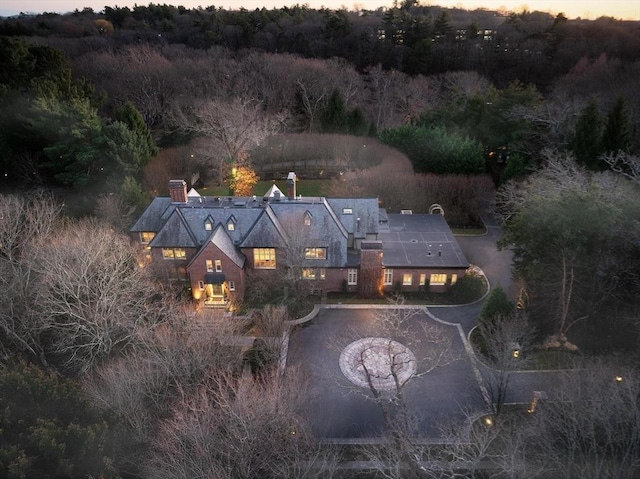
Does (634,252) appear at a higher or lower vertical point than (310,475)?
higher

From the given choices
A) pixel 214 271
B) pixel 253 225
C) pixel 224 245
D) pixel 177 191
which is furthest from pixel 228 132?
pixel 214 271

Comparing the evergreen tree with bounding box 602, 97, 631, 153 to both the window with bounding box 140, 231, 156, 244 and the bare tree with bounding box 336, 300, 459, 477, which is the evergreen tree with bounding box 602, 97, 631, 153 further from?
the window with bounding box 140, 231, 156, 244

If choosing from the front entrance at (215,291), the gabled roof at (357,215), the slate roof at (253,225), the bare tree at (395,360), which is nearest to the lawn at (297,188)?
the gabled roof at (357,215)

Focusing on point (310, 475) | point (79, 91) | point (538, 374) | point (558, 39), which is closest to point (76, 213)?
point (79, 91)

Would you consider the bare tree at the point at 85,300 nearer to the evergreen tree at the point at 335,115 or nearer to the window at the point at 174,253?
the window at the point at 174,253

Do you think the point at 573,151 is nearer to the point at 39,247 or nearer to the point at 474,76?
the point at 474,76
